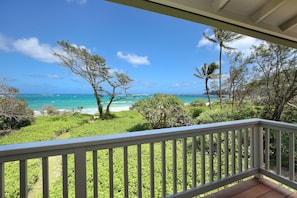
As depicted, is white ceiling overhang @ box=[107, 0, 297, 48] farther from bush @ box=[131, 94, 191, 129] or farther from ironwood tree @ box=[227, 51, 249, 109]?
ironwood tree @ box=[227, 51, 249, 109]

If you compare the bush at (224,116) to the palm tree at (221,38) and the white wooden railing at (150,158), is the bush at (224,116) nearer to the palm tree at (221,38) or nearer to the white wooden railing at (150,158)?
the palm tree at (221,38)

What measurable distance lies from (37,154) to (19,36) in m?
10.0

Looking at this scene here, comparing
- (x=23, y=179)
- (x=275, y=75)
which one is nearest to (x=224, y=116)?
(x=275, y=75)

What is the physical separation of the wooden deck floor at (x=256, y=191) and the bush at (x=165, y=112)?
15.1 feet

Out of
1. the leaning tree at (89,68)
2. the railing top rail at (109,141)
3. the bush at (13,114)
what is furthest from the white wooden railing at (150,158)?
the leaning tree at (89,68)

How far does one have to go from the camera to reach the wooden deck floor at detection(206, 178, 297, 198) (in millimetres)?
2043

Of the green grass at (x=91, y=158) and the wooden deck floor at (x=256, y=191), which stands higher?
the wooden deck floor at (x=256, y=191)

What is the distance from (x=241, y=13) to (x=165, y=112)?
5469 millimetres

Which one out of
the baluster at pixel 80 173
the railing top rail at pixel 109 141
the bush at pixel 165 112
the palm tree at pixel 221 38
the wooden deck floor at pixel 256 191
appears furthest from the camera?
the palm tree at pixel 221 38

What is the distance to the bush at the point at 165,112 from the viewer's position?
Result: 6871 mm

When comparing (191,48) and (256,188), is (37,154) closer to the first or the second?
(256,188)

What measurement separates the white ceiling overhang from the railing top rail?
97cm

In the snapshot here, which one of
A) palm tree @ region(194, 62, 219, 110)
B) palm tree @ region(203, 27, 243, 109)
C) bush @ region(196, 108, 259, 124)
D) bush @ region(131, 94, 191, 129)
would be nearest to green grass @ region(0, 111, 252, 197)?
bush @ region(131, 94, 191, 129)

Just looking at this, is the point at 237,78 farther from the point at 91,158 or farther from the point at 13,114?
the point at 13,114
